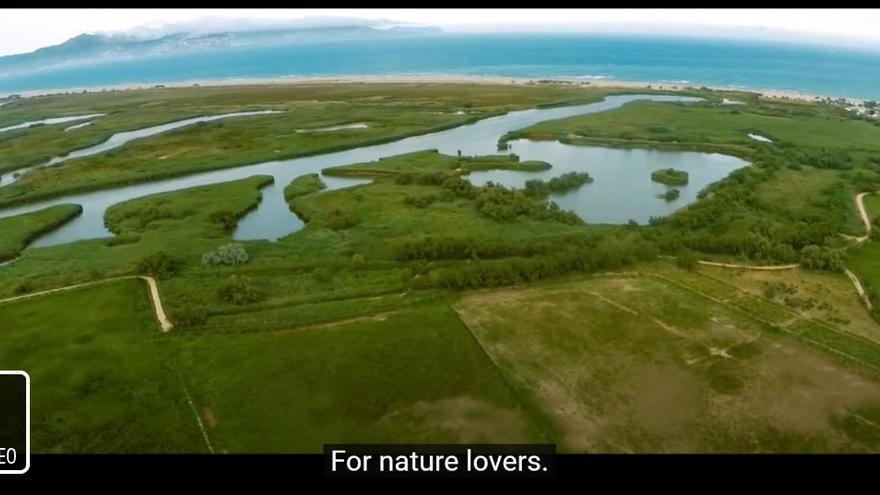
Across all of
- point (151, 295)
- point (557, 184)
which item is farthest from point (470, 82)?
point (151, 295)

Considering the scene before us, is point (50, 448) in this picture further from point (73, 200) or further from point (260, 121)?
point (260, 121)

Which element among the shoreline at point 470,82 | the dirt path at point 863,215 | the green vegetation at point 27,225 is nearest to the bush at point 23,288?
the green vegetation at point 27,225

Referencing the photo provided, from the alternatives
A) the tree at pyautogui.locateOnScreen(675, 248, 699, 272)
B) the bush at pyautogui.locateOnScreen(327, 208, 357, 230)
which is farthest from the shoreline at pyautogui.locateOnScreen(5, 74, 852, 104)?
the bush at pyautogui.locateOnScreen(327, 208, 357, 230)

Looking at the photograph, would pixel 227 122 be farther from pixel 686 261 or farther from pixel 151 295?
pixel 686 261

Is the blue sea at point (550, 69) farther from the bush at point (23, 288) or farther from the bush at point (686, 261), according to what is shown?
the bush at point (23, 288)

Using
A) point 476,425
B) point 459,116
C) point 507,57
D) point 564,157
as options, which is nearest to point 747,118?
point 564,157

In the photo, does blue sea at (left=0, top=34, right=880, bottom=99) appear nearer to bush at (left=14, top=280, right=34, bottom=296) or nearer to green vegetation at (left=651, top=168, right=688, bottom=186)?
green vegetation at (left=651, top=168, right=688, bottom=186)
